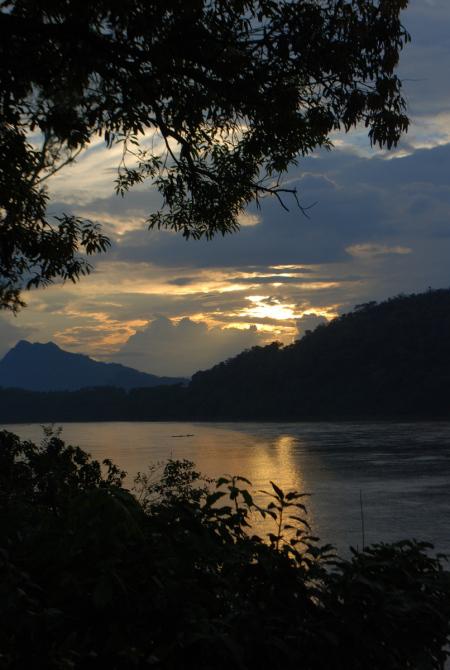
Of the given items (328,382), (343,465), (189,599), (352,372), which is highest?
(352,372)

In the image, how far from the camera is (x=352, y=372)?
117 metres

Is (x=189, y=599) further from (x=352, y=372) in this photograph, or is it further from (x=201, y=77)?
(x=352, y=372)

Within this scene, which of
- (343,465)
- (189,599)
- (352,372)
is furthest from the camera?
(352,372)

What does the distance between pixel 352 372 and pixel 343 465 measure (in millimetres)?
67726

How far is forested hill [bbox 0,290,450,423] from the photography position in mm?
108562

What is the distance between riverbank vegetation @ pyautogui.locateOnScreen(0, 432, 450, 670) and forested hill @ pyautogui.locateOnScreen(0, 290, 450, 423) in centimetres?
9946

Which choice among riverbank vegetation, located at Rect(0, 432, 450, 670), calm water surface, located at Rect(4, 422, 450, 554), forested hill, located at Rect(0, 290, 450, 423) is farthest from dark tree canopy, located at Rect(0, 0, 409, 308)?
forested hill, located at Rect(0, 290, 450, 423)

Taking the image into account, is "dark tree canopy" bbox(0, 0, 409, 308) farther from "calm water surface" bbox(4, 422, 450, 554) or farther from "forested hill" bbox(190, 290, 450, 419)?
"forested hill" bbox(190, 290, 450, 419)

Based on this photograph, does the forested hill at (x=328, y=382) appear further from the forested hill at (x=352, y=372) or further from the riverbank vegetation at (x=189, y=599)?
the riverbank vegetation at (x=189, y=599)

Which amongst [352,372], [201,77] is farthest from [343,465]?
[352,372]

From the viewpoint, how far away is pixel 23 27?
6.88 metres

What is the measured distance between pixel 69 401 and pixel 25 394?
9411mm

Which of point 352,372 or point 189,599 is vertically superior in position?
point 352,372

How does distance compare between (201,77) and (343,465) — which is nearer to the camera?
(201,77)
